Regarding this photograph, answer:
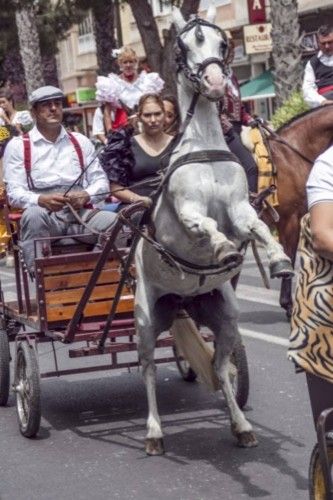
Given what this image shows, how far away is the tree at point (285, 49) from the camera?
2434 cm

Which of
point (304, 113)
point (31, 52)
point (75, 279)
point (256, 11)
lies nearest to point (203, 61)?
point (75, 279)

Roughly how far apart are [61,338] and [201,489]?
1.66 metres

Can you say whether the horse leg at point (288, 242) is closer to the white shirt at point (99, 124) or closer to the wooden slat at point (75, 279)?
the wooden slat at point (75, 279)

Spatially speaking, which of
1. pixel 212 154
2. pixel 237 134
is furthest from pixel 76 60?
pixel 212 154

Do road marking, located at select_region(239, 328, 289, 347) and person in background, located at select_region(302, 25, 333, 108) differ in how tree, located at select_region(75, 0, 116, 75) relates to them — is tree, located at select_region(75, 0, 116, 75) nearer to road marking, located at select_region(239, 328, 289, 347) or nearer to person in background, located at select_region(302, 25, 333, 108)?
person in background, located at select_region(302, 25, 333, 108)

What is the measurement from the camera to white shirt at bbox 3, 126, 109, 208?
905 cm

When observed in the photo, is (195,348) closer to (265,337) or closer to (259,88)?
(265,337)

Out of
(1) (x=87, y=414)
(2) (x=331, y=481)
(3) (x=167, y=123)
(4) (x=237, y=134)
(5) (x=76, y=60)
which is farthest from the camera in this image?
(5) (x=76, y=60)

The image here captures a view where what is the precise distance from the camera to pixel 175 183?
7.50 meters

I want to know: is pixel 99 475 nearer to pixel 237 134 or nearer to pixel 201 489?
pixel 201 489

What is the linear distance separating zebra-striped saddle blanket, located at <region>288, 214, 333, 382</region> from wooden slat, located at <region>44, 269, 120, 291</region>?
11.3ft

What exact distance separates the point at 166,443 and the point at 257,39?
70.3 feet

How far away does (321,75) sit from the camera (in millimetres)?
14734

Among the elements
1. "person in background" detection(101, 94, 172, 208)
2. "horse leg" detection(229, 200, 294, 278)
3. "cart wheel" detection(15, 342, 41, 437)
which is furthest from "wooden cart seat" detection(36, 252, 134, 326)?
"horse leg" detection(229, 200, 294, 278)
